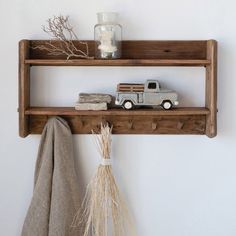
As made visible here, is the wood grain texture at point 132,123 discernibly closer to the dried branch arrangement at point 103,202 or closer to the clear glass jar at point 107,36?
the dried branch arrangement at point 103,202

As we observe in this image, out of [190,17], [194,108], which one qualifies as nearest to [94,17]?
[190,17]

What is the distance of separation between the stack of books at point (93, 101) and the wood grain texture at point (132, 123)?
0.08 meters

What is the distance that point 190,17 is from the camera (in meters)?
1.40

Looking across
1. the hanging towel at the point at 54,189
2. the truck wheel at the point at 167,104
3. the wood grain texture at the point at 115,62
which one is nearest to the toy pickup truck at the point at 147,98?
the truck wheel at the point at 167,104

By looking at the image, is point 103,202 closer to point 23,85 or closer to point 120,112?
point 120,112

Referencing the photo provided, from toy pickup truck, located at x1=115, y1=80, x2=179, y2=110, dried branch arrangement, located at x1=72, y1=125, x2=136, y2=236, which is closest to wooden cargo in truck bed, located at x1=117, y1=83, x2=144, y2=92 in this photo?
toy pickup truck, located at x1=115, y1=80, x2=179, y2=110

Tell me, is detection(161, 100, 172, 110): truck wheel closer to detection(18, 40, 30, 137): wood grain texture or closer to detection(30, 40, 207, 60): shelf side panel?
detection(30, 40, 207, 60): shelf side panel

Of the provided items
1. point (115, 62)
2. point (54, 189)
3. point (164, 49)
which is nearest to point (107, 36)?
point (115, 62)

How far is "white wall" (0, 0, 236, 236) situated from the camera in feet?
4.58

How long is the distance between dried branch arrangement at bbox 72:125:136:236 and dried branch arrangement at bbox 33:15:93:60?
0.28 meters

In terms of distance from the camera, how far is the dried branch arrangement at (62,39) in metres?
1.36

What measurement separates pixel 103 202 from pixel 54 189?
0.18 m

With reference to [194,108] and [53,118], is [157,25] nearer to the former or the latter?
[194,108]
